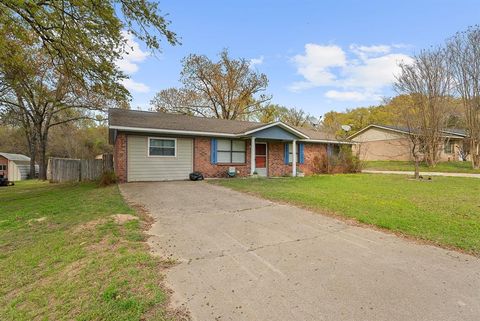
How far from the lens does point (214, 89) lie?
3045 cm

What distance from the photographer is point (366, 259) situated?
11.6 feet

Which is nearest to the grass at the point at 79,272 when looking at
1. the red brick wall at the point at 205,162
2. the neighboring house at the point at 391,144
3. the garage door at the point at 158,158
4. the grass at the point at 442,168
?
the garage door at the point at 158,158

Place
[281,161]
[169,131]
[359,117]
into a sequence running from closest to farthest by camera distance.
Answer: [169,131] → [281,161] → [359,117]

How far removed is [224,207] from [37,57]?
718 inches

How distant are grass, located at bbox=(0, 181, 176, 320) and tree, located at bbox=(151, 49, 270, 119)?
2652 centimetres

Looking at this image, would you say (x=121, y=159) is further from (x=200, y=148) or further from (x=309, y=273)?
(x=309, y=273)

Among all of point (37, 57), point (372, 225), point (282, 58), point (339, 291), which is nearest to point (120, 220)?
point (339, 291)

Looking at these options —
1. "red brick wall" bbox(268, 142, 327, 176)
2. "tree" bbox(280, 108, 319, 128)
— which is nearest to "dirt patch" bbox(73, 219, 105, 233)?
"red brick wall" bbox(268, 142, 327, 176)

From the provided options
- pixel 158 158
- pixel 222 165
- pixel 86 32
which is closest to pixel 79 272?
pixel 86 32

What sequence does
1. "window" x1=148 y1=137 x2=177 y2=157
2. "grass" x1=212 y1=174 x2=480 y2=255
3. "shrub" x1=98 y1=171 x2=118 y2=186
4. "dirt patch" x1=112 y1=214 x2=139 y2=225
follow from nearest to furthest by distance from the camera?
1. "grass" x1=212 y1=174 x2=480 y2=255
2. "dirt patch" x1=112 y1=214 x2=139 y2=225
3. "shrub" x1=98 y1=171 x2=118 y2=186
4. "window" x1=148 y1=137 x2=177 y2=157

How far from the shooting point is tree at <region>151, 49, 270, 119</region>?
1172 inches

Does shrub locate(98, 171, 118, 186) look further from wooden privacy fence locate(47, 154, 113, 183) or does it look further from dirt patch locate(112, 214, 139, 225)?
wooden privacy fence locate(47, 154, 113, 183)

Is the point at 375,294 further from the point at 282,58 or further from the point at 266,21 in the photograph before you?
the point at 282,58

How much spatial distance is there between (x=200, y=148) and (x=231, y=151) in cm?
183
